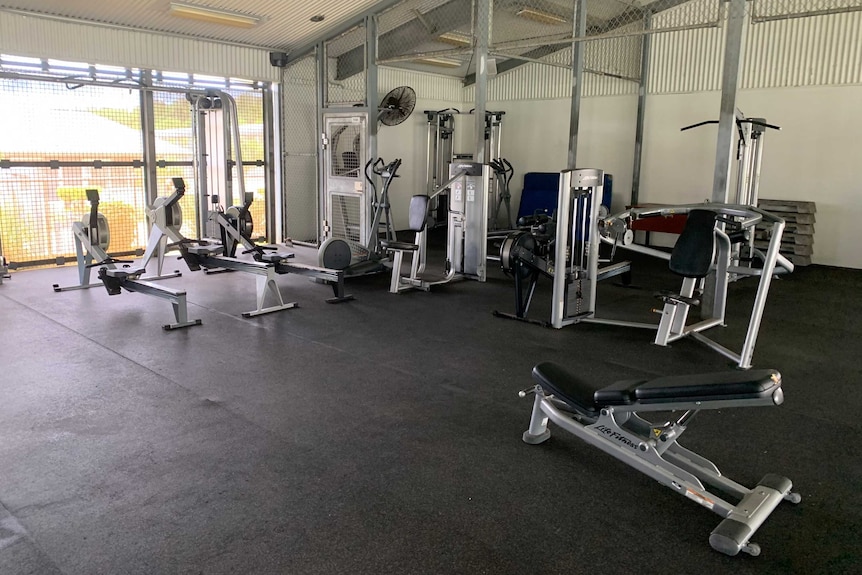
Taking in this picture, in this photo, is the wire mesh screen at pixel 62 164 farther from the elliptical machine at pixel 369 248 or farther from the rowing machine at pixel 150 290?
the elliptical machine at pixel 369 248

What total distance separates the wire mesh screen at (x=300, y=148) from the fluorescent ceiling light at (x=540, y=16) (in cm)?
293

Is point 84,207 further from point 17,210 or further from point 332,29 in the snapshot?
point 332,29

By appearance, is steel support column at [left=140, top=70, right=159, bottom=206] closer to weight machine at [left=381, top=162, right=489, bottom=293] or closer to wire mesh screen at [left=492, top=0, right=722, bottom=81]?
weight machine at [left=381, top=162, right=489, bottom=293]

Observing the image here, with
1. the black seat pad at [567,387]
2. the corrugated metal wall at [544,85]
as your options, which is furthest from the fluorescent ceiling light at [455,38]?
the black seat pad at [567,387]

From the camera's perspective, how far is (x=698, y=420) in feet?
11.7

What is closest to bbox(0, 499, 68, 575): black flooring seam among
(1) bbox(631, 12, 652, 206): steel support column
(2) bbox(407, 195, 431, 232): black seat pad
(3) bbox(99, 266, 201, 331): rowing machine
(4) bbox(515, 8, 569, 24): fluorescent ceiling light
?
(3) bbox(99, 266, 201, 331): rowing machine

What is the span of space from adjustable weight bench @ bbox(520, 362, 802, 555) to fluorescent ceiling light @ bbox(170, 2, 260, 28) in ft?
19.7

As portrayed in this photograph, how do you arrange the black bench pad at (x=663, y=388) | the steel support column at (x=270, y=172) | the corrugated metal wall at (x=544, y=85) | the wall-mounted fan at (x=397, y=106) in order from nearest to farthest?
the black bench pad at (x=663, y=388) → the wall-mounted fan at (x=397, y=106) → the steel support column at (x=270, y=172) → the corrugated metal wall at (x=544, y=85)

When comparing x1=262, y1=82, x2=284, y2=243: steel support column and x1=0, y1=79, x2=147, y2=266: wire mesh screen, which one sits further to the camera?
x1=262, y1=82, x2=284, y2=243: steel support column

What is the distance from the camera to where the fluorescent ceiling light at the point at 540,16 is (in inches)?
→ 335

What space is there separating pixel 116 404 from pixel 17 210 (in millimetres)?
4943

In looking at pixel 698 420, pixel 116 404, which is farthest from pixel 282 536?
pixel 698 420

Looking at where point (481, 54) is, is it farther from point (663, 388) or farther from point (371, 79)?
point (663, 388)

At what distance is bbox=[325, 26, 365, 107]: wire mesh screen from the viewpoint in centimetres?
906
